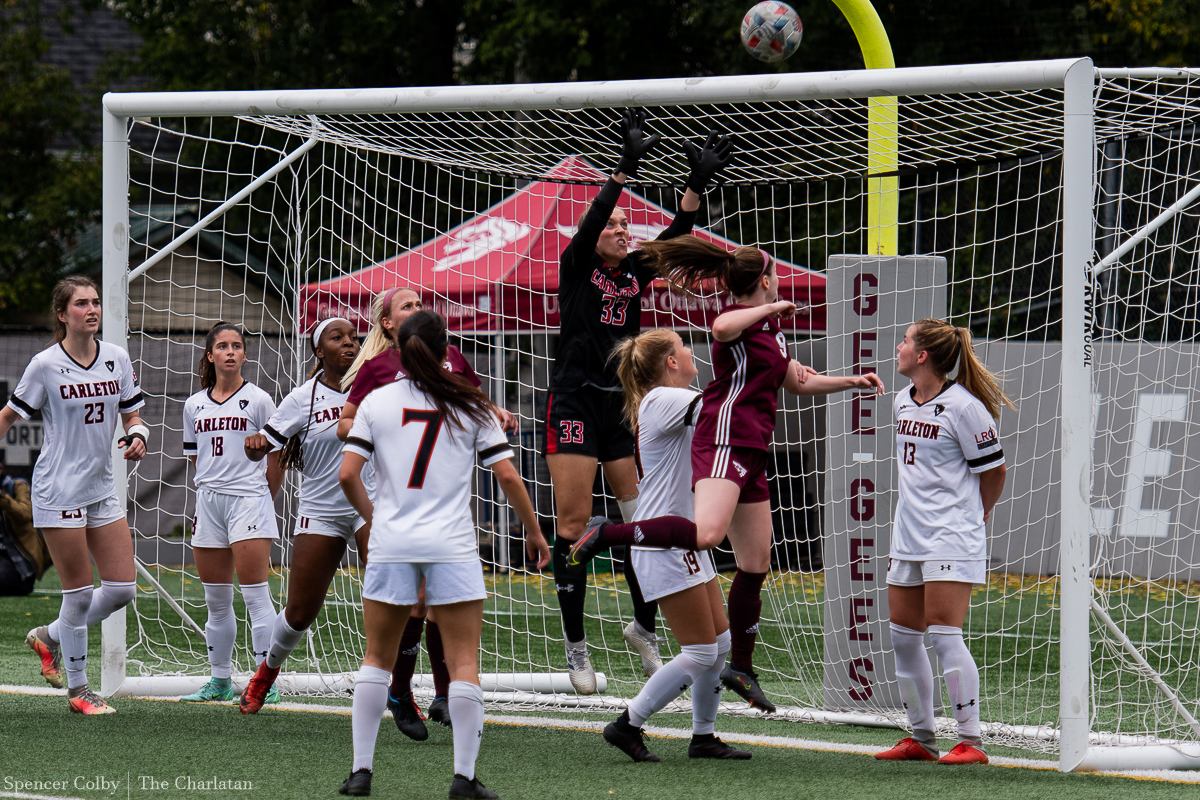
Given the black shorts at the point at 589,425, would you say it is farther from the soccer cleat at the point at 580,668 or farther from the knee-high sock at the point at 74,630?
the knee-high sock at the point at 74,630

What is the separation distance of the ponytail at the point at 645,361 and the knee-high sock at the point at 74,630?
2854mm

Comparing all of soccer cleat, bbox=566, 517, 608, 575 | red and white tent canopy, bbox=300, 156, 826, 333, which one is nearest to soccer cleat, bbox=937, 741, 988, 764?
soccer cleat, bbox=566, 517, 608, 575

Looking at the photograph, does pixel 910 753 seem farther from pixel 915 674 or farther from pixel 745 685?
pixel 745 685

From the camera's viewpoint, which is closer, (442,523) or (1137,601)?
(442,523)

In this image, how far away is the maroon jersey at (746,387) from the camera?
4980mm

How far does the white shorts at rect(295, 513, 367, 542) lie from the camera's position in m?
5.57

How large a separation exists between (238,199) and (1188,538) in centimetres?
814

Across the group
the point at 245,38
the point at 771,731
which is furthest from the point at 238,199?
the point at 245,38

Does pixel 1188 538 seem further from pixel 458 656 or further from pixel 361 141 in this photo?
pixel 458 656

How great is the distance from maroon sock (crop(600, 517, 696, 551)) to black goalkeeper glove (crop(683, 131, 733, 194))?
1657 mm

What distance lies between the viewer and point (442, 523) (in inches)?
163

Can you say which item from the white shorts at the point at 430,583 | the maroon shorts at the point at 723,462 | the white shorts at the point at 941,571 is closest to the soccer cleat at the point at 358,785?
the white shorts at the point at 430,583

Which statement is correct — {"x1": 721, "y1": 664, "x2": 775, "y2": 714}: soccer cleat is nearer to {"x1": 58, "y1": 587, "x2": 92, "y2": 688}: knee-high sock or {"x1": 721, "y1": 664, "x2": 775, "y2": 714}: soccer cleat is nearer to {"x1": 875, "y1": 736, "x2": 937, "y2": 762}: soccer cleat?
{"x1": 875, "y1": 736, "x2": 937, "y2": 762}: soccer cleat

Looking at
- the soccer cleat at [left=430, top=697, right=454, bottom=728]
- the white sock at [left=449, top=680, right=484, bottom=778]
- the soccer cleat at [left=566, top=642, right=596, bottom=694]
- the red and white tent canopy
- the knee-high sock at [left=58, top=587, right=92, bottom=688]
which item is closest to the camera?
the white sock at [left=449, top=680, right=484, bottom=778]
